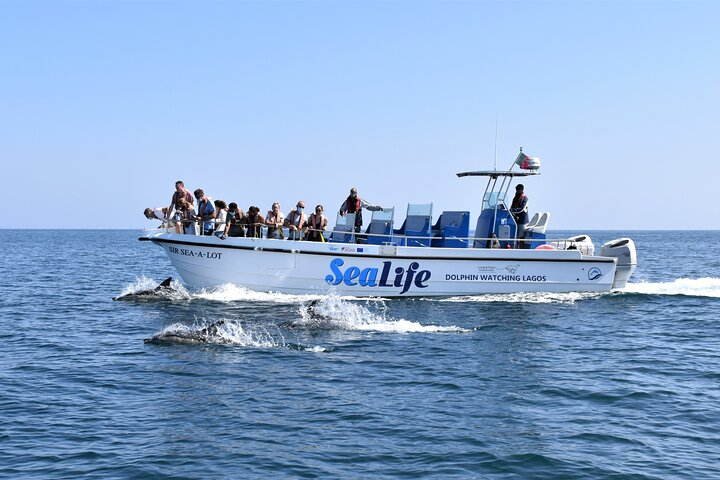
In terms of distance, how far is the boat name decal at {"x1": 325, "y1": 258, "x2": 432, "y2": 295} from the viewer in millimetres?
20266

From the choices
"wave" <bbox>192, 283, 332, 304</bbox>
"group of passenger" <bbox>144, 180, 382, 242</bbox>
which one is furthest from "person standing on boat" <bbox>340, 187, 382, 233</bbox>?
"wave" <bbox>192, 283, 332, 304</bbox>

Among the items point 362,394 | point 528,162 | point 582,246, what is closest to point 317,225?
point 528,162

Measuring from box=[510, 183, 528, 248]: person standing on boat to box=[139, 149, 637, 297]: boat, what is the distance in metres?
0.17

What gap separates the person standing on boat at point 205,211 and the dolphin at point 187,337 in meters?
6.28

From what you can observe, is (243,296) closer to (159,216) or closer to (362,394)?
(159,216)

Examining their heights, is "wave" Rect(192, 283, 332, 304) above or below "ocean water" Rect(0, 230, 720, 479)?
above

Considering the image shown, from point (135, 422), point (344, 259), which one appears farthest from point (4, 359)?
point (344, 259)

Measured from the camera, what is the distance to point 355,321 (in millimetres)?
17016

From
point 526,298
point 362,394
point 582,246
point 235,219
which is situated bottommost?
point 362,394

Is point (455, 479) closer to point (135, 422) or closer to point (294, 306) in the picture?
point (135, 422)

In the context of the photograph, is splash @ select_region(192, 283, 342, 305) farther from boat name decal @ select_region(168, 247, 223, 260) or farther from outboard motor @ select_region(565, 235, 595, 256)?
outboard motor @ select_region(565, 235, 595, 256)

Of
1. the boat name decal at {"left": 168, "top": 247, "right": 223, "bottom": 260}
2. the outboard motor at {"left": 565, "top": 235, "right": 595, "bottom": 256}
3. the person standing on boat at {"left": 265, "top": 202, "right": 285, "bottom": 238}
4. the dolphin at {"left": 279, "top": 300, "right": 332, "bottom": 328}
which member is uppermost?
→ the person standing on boat at {"left": 265, "top": 202, "right": 285, "bottom": 238}

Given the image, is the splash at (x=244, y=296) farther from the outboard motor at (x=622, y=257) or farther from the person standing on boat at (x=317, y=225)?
the outboard motor at (x=622, y=257)

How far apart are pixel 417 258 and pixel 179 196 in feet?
23.2
